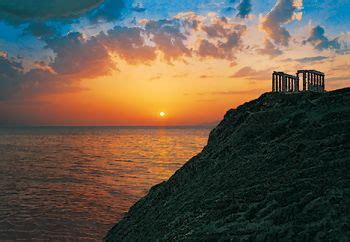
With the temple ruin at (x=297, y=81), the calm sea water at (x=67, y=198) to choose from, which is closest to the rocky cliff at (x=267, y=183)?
the temple ruin at (x=297, y=81)

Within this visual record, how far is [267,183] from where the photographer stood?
8297 millimetres

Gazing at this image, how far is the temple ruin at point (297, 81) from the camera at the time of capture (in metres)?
19.2

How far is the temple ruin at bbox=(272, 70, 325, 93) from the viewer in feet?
62.9

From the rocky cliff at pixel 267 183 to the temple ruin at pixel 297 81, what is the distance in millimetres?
4768

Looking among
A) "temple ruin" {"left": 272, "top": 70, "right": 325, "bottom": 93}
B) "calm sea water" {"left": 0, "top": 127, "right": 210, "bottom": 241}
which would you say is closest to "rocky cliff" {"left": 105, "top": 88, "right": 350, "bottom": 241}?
"temple ruin" {"left": 272, "top": 70, "right": 325, "bottom": 93}

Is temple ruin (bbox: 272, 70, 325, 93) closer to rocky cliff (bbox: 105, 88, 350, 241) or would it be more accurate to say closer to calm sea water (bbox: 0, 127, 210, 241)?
rocky cliff (bbox: 105, 88, 350, 241)

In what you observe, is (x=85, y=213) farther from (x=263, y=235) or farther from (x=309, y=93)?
(x=263, y=235)

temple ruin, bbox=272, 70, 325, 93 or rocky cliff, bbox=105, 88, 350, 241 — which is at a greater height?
temple ruin, bbox=272, 70, 325, 93

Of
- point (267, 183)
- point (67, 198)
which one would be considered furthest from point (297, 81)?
point (67, 198)

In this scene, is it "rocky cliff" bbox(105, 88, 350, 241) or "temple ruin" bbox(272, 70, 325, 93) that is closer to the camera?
"rocky cliff" bbox(105, 88, 350, 241)

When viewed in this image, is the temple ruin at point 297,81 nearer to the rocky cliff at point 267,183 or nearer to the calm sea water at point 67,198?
the rocky cliff at point 267,183

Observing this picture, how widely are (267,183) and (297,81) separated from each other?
50.3 ft

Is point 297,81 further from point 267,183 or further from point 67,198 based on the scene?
point 67,198

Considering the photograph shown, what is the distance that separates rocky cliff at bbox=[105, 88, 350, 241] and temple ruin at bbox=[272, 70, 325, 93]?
4.77 m
